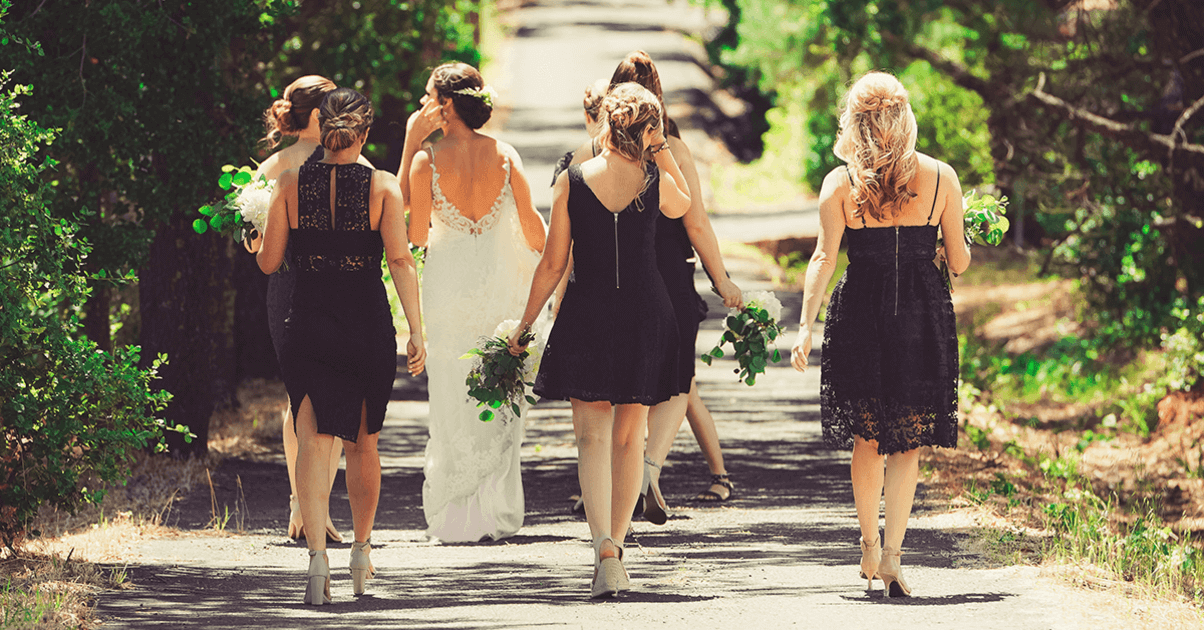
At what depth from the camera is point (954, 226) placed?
593cm

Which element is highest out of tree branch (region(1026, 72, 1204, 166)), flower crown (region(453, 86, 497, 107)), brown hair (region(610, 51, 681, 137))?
tree branch (region(1026, 72, 1204, 166))

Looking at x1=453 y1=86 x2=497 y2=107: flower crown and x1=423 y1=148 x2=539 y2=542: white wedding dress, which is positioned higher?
x1=453 y1=86 x2=497 y2=107: flower crown

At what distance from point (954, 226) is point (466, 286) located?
256 centimetres

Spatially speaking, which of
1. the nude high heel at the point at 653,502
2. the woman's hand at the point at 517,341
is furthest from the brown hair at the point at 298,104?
the nude high heel at the point at 653,502

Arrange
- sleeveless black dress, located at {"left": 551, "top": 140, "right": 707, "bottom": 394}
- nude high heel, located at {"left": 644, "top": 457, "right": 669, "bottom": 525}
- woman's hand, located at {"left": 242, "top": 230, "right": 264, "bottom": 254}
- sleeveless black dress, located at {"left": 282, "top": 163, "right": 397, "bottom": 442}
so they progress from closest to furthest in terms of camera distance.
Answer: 1. sleeveless black dress, located at {"left": 282, "top": 163, "right": 397, "bottom": 442}
2. woman's hand, located at {"left": 242, "top": 230, "right": 264, "bottom": 254}
3. sleeveless black dress, located at {"left": 551, "top": 140, "right": 707, "bottom": 394}
4. nude high heel, located at {"left": 644, "top": 457, "right": 669, "bottom": 525}

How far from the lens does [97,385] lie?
21.4ft

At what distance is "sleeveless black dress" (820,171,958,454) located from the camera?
5.85 metres

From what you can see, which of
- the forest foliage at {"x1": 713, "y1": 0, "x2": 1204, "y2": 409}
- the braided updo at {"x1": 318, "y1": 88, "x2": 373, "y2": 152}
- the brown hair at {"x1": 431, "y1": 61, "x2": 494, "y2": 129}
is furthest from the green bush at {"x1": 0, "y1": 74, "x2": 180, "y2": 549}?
the forest foliage at {"x1": 713, "y1": 0, "x2": 1204, "y2": 409}

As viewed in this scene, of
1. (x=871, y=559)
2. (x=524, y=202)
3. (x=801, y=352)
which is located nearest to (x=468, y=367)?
(x=524, y=202)

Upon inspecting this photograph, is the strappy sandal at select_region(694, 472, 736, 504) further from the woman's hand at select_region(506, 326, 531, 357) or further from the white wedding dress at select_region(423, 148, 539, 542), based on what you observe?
the woman's hand at select_region(506, 326, 531, 357)

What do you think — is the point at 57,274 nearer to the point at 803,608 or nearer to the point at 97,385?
the point at 97,385

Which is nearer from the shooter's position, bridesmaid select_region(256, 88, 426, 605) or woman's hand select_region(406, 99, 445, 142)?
bridesmaid select_region(256, 88, 426, 605)

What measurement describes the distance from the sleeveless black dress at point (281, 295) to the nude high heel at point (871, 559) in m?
2.54

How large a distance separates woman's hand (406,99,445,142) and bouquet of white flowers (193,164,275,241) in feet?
2.70
